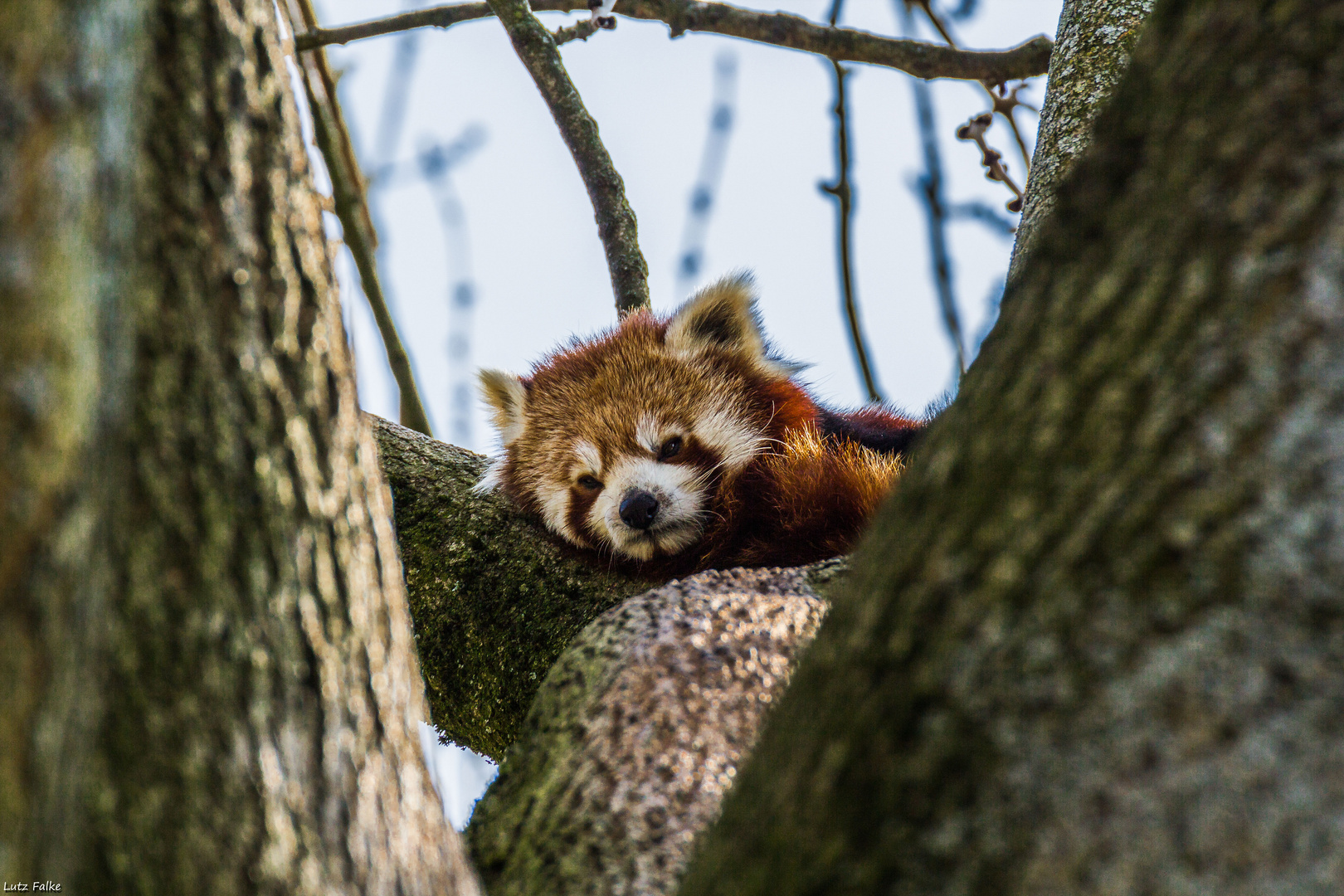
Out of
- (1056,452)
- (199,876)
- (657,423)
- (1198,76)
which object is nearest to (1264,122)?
(1198,76)

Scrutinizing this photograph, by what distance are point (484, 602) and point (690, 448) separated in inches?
33.0

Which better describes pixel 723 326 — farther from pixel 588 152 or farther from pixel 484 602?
pixel 484 602

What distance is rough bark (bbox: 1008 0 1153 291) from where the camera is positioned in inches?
96.6

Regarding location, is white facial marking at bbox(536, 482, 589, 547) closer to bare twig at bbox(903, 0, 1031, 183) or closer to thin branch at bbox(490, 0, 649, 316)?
thin branch at bbox(490, 0, 649, 316)

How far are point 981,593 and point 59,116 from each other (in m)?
0.80

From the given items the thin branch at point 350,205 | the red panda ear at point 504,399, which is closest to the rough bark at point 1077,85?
the red panda ear at point 504,399

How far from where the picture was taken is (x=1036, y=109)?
3.51 meters

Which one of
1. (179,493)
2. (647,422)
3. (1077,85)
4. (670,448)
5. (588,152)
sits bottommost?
(179,493)

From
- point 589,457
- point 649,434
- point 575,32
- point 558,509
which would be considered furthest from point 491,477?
point 575,32

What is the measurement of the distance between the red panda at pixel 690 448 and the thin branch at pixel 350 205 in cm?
34

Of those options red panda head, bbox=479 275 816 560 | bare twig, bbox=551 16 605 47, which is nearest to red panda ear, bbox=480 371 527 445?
red panda head, bbox=479 275 816 560

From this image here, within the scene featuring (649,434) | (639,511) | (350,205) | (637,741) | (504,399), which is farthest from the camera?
(504,399)

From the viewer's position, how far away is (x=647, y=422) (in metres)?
3.16

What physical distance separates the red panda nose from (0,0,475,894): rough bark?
178cm
